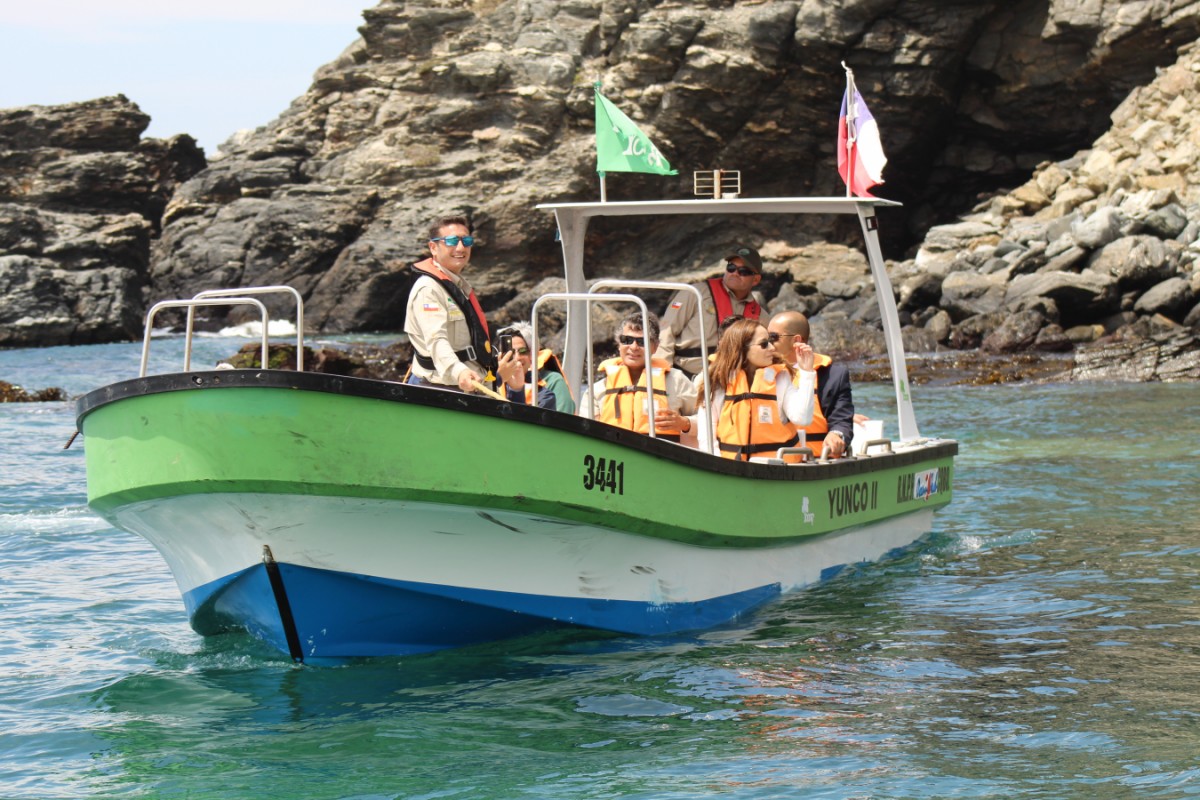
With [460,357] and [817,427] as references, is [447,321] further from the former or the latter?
[817,427]

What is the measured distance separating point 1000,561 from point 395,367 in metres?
22.0

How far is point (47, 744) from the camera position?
5469 millimetres

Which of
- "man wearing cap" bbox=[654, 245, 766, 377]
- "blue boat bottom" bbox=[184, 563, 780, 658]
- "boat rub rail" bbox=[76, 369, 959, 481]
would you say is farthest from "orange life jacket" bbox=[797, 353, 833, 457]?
"blue boat bottom" bbox=[184, 563, 780, 658]

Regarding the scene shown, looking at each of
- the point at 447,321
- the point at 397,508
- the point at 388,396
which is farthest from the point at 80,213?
the point at 388,396

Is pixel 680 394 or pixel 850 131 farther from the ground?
pixel 850 131

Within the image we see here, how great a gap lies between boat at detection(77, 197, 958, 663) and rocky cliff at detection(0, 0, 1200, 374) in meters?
28.3

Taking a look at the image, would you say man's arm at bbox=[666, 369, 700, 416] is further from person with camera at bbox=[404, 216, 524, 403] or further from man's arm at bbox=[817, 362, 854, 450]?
person with camera at bbox=[404, 216, 524, 403]

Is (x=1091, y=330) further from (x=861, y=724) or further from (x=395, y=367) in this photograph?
(x=861, y=724)

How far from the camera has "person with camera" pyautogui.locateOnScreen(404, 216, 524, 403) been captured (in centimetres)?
658

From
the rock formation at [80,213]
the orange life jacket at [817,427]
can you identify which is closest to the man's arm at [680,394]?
the orange life jacket at [817,427]

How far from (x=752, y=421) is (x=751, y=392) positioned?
17 cm

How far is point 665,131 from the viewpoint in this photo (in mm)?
45656

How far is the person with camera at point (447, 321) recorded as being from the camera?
658cm

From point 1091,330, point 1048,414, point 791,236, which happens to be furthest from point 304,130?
point 1048,414
